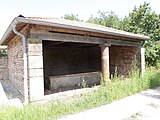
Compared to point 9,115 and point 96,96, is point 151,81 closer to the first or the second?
point 96,96

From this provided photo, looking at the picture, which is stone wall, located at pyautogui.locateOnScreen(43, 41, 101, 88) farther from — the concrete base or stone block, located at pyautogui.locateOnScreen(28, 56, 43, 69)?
stone block, located at pyautogui.locateOnScreen(28, 56, 43, 69)

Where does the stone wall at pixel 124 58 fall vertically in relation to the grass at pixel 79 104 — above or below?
above

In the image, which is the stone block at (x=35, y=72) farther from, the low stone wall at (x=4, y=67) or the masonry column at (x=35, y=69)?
the low stone wall at (x=4, y=67)

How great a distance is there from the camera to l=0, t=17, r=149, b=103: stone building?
6512 millimetres

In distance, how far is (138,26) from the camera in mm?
17531

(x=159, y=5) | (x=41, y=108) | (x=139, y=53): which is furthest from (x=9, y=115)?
(x=159, y=5)

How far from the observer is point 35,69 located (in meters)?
6.56

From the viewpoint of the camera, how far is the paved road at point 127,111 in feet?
16.1

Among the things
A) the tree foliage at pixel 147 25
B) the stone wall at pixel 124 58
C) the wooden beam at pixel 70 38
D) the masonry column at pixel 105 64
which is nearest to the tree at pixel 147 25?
the tree foliage at pixel 147 25

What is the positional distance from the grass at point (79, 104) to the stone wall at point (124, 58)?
2960 millimetres

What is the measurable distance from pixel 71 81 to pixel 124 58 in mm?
4024

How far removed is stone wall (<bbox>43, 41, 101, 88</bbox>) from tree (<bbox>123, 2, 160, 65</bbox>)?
4.35 meters

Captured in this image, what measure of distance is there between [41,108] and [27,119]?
0.64 m

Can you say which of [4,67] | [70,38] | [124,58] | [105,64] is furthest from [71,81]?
[4,67]
